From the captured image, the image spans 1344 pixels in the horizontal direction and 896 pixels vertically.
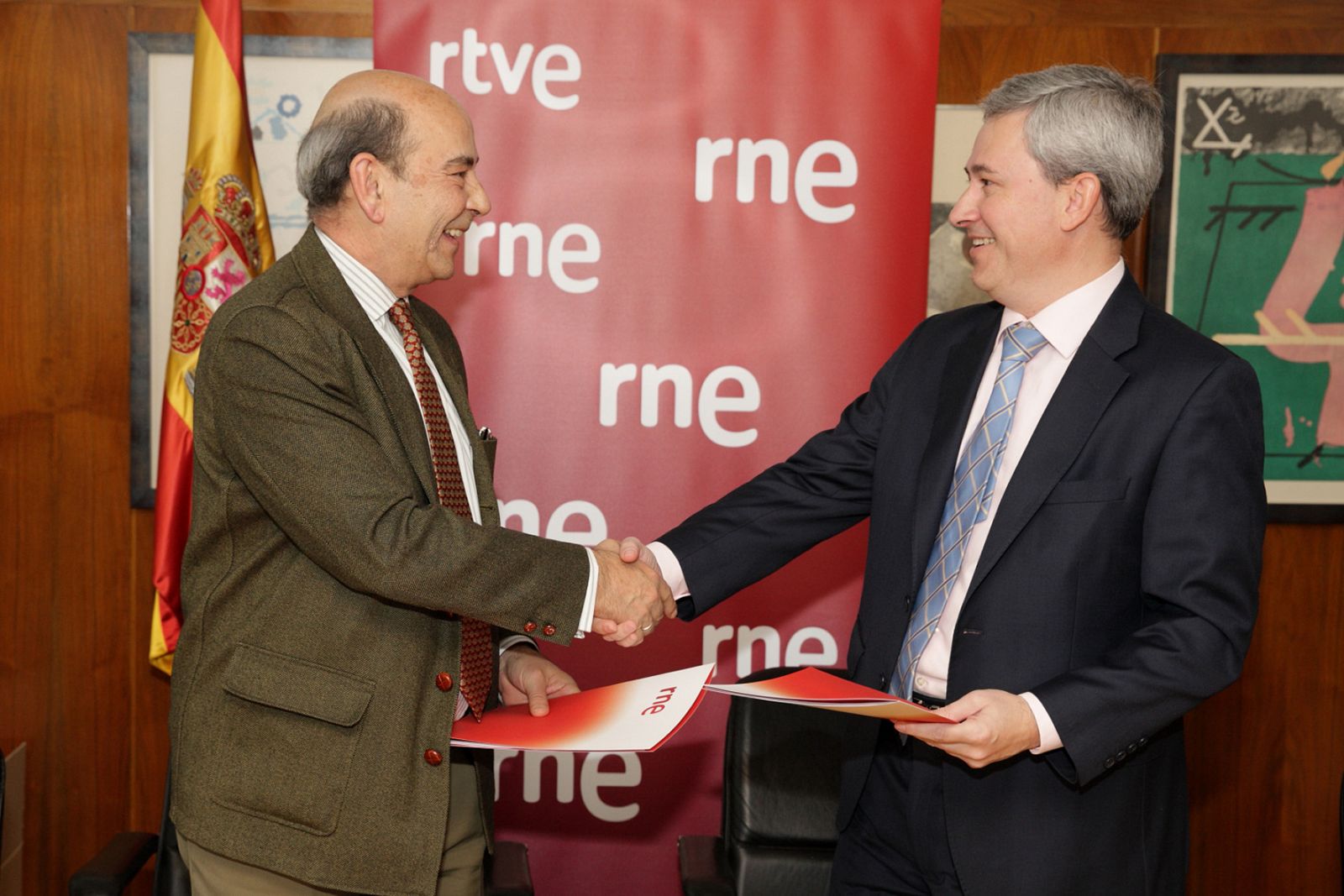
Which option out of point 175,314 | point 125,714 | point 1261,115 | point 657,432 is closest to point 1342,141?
point 1261,115

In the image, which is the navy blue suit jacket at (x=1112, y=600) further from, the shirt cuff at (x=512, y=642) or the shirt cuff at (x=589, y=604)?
the shirt cuff at (x=512, y=642)

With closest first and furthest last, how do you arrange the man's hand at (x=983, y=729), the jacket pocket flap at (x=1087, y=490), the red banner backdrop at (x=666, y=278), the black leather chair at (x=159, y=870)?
the man's hand at (x=983, y=729) → the jacket pocket flap at (x=1087, y=490) → the black leather chair at (x=159, y=870) → the red banner backdrop at (x=666, y=278)

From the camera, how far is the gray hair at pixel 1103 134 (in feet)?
6.43

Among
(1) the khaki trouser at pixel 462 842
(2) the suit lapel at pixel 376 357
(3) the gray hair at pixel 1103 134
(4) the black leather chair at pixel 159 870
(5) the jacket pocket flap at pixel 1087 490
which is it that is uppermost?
(3) the gray hair at pixel 1103 134

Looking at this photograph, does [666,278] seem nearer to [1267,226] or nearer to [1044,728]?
[1044,728]

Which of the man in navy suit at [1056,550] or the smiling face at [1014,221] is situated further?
the smiling face at [1014,221]

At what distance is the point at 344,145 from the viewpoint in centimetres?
207

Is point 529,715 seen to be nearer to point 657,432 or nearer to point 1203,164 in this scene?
point 657,432

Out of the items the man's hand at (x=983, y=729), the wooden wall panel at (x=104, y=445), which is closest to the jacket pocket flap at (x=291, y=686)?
the man's hand at (x=983, y=729)

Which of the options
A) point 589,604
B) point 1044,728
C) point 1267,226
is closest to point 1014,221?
point 1044,728

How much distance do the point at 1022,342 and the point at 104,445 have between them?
2.58 meters

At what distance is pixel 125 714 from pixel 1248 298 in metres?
3.35

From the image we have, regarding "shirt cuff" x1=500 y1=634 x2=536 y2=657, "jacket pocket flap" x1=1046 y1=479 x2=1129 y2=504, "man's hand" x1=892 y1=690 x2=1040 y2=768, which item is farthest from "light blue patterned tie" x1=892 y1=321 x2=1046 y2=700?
"shirt cuff" x1=500 y1=634 x2=536 y2=657

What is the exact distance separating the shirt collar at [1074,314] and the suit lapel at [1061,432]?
0.05m
